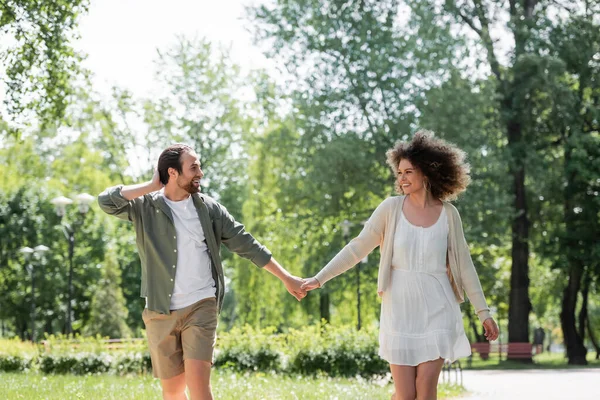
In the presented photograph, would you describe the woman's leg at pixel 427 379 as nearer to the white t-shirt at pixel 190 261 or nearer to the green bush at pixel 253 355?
the white t-shirt at pixel 190 261

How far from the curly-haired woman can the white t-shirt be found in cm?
87

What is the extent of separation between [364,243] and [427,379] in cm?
113

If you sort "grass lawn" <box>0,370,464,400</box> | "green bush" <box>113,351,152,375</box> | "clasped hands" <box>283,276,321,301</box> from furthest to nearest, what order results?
"green bush" <box>113,351,152,375</box> → "grass lawn" <box>0,370,464,400</box> → "clasped hands" <box>283,276,321,301</box>

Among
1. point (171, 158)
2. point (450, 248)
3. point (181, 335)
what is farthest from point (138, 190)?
point (450, 248)

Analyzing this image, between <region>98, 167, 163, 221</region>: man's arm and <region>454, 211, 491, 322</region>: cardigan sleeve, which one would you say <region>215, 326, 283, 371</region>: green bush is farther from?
<region>454, 211, 491, 322</region>: cardigan sleeve

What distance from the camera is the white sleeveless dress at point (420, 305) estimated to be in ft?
20.7

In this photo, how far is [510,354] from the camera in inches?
1324

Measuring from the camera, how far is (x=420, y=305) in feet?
21.0

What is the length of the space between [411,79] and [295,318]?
1664 cm

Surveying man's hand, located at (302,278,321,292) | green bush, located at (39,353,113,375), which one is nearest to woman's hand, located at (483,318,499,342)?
man's hand, located at (302,278,321,292)

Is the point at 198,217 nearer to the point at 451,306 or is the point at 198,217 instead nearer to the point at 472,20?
the point at 451,306

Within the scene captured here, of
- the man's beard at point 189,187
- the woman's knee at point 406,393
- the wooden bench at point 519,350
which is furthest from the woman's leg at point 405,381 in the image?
the wooden bench at point 519,350

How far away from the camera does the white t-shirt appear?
651 cm

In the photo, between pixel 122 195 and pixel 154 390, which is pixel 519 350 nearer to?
pixel 154 390
